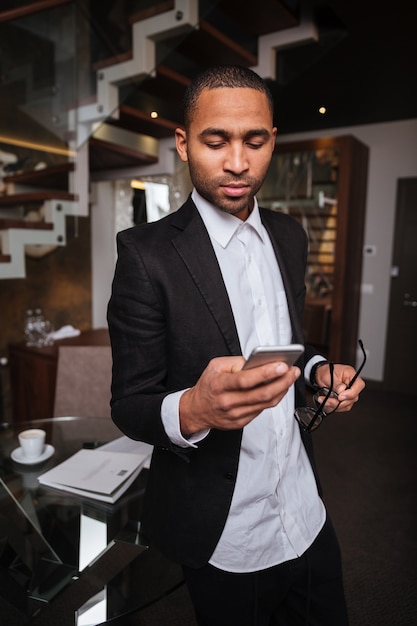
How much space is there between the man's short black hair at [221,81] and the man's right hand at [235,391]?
16.2 inches

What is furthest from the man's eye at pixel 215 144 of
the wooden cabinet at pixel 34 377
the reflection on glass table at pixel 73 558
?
the wooden cabinet at pixel 34 377

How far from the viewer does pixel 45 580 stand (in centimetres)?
109

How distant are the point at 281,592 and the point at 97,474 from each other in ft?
2.29

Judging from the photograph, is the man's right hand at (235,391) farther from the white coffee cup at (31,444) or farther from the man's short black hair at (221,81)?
the white coffee cup at (31,444)

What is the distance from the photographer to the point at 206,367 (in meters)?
0.66

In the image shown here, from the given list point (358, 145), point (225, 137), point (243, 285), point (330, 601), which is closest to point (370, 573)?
point (330, 601)

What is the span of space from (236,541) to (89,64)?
2.57 meters

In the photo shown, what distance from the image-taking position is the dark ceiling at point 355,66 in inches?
91.0

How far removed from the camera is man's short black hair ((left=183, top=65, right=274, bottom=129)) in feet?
2.27

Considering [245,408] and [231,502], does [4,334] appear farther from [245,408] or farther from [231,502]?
[245,408]

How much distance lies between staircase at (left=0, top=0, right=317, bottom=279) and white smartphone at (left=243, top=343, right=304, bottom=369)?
1882 mm

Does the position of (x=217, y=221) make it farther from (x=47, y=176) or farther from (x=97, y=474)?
(x=47, y=176)

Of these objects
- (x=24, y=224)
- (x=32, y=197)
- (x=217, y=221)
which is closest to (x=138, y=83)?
(x=32, y=197)

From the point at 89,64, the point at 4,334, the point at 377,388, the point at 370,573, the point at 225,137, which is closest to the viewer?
the point at 225,137
